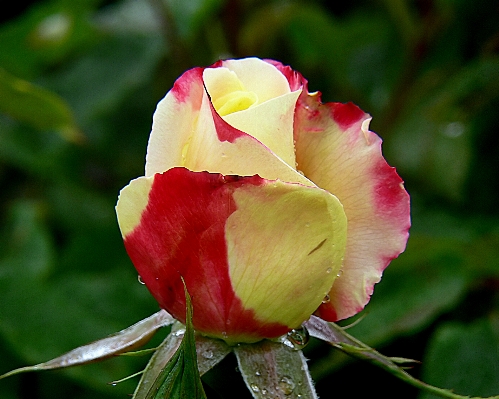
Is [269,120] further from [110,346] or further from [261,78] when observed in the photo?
[110,346]

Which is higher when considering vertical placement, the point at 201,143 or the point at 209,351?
the point at 201,143

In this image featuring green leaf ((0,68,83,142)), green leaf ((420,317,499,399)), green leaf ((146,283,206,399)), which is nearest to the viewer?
green leaf ((146,283,206,399))

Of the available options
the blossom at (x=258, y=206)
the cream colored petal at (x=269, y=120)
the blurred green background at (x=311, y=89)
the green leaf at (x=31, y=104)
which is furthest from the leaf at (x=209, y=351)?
the green leaf at (x=31, y=104)

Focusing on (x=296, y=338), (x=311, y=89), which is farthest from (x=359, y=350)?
(x=311, y=89)

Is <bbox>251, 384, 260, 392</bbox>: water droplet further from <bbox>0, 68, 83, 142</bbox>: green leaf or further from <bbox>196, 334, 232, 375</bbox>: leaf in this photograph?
<bbox>0, 68, 83, 142</bbox>: green leaf

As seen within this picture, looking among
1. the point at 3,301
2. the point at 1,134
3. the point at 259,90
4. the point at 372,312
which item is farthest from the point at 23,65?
the point at 259,90

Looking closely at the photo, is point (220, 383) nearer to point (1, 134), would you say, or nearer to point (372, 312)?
point (372, 312)

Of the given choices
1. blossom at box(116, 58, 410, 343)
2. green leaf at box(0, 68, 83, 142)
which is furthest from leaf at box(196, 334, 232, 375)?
green leaf at box(0, 68, 83, 142)

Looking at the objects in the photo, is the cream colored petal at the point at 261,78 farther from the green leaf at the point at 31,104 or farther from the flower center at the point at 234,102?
the green leaf at the point at 31,104
